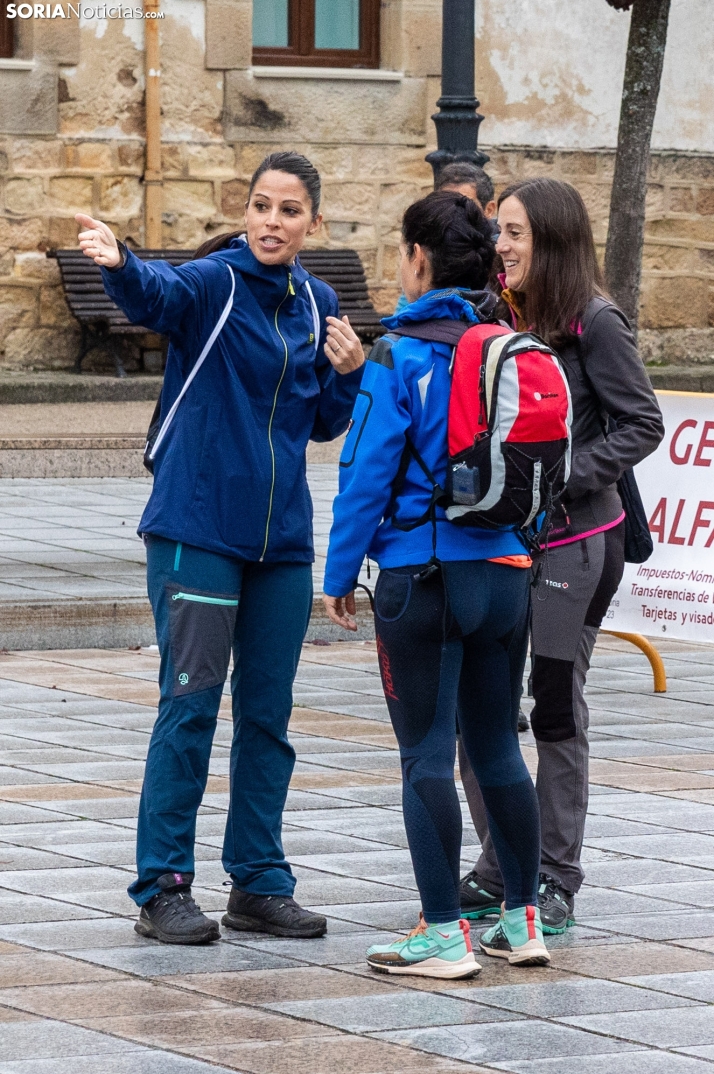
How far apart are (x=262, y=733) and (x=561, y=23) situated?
1416 cm

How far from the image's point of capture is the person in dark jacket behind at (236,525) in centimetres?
449

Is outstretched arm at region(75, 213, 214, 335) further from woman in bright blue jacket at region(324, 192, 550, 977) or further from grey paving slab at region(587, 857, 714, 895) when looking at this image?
grey paving slab at region(587, 857, 714, 895)

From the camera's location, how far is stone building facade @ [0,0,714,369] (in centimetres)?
1627

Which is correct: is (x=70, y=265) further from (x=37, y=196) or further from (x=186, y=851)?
(x=186, y=851)

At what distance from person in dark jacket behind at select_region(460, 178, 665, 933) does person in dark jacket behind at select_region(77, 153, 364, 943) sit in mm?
492

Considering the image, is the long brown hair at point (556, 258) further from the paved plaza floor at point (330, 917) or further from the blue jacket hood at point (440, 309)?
the paved plaza floor at point (330, 917)

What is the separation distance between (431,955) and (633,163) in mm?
10167

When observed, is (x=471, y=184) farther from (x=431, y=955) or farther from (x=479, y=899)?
(x=431, y=955)

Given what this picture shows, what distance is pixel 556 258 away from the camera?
186 inches

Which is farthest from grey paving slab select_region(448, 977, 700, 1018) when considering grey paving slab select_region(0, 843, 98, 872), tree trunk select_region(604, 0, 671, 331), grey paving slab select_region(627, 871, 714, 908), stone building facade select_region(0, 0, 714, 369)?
stone building facade select_region(0, 0, 714, 369)

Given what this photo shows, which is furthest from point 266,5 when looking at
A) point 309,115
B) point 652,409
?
→ point 652,409

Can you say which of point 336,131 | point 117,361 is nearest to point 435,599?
point 117,361

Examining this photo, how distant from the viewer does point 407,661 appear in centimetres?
422

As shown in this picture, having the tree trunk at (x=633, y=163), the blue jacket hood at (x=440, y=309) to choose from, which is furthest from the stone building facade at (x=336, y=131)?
the blue jacket hood at (x=440, y=309)
